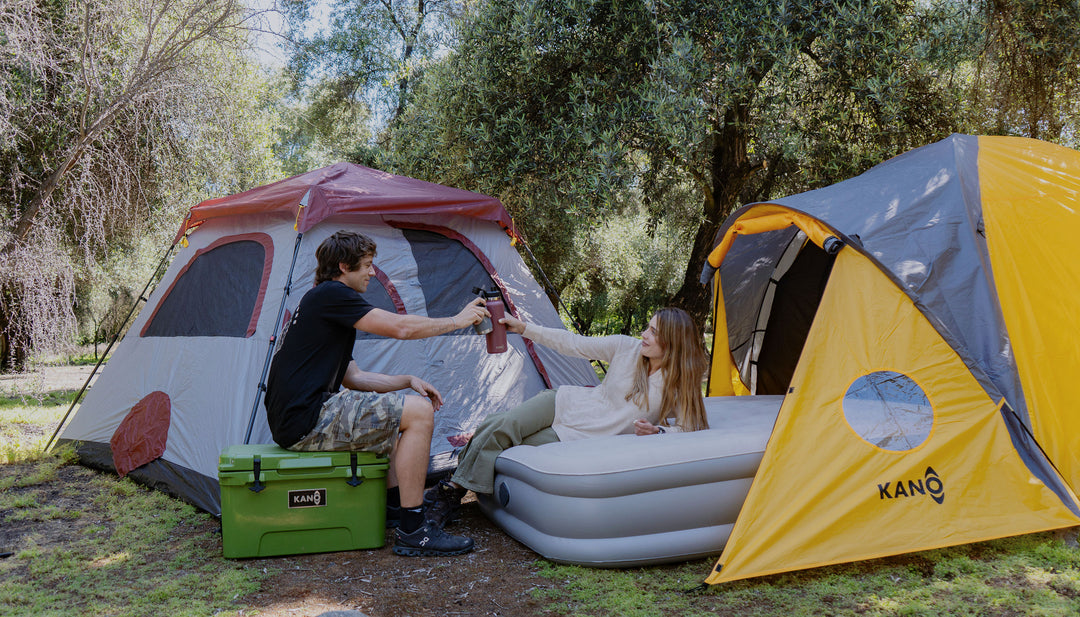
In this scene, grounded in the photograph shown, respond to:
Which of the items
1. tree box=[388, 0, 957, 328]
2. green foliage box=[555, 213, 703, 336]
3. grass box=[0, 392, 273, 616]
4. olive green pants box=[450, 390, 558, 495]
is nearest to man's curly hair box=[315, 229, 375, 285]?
olive green pants box=[450, 390, 558, 495]

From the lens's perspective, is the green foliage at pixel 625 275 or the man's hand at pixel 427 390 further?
the green foliage at pixel 625 275

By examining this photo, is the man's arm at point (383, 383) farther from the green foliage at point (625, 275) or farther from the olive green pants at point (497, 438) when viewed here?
the green foliage at point (625, 275)

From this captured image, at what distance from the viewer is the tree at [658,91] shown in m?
5.56

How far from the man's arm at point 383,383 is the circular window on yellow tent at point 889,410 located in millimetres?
2054

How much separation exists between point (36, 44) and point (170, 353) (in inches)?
109

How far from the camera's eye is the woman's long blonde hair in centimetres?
388

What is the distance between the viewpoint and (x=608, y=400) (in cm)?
406

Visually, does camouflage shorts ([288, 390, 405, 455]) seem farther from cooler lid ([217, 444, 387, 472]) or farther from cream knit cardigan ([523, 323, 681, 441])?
cream knit cardigan ([523, 323, 681, 441])

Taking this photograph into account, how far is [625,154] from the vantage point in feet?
→ 19.5

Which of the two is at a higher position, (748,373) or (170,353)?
(170,353)

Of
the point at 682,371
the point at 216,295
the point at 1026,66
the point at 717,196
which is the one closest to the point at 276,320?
the point at 216,295

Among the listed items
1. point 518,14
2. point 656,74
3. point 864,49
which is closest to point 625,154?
point 656,74

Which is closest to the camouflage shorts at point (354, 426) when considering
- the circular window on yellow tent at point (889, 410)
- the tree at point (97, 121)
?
the circular window on yellow tent at point (889, 410)

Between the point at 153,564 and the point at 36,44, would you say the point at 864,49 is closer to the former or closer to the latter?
the point at 153,564
